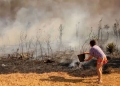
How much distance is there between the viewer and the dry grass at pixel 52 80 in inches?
475

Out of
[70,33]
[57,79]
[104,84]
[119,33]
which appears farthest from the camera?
[70,33]

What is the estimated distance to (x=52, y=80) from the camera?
1278 cm

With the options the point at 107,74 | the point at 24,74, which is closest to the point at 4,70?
the point at 24,74

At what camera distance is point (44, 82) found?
12383 mm

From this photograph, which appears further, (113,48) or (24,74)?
(113,48)

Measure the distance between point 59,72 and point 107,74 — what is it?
257 centimetres

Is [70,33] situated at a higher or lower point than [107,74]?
higher

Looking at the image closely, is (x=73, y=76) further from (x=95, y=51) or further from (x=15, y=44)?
(x=15, y=44)

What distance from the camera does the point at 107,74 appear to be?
14.1 metres

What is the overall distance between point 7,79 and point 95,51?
431cm

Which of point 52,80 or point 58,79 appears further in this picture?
point 58,79

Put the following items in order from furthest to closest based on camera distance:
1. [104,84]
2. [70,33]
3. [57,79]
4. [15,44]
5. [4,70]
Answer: [70,33]
[15,44]
[4,70]
[57,79]
[104,84]

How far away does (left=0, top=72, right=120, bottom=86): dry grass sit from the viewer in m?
12.1

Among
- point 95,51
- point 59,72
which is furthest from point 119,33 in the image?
point 95,51
